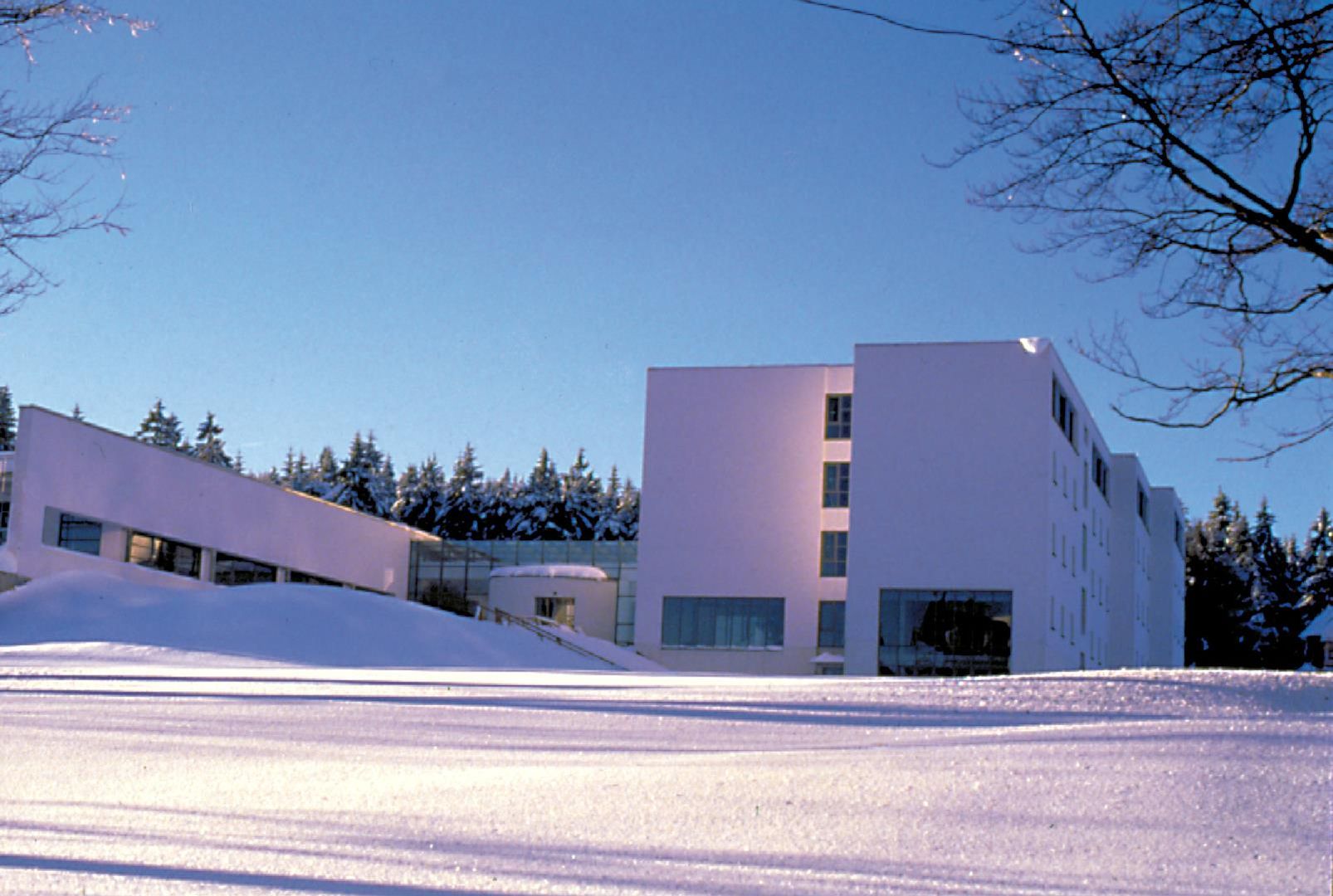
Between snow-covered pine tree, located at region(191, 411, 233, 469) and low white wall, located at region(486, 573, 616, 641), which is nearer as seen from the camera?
low white wall, located at region(486, 573, 616, 641)

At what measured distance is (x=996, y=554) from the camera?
156ft

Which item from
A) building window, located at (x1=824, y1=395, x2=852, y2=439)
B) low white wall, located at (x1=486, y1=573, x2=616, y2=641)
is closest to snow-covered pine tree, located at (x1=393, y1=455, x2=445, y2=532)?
low white wall, located at (x1=486, y1=573, x2=616, y2=641)

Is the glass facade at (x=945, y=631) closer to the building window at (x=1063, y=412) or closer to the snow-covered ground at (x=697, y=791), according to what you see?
the building window at (x=1063, y=412)

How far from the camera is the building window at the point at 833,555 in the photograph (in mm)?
52844

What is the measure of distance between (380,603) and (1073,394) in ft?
93.9

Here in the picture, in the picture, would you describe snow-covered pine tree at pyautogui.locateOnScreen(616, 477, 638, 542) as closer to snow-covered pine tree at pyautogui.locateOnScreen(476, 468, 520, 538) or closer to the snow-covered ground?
snow-covered pine tree at pyautogui.locateOnScreen(476, 468, 520, 538)

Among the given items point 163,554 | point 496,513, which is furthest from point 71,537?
point 496,513

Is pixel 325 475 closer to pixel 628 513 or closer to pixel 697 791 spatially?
pixel 628 513

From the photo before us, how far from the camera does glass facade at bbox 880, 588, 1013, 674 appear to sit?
47.2 metres

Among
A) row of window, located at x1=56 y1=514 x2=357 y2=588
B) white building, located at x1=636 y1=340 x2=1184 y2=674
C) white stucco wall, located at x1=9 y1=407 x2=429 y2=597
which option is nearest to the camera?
white stucco wall, located at x1=9 y1=407 x2=429 y2=597

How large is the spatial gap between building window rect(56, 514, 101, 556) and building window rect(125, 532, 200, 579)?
1319 millimetres

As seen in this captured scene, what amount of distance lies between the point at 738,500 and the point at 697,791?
1805 inches

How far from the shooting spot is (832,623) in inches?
2064

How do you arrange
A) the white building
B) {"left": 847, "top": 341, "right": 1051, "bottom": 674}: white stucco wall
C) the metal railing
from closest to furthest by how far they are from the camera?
the metal railing, {"left": 847, "top": 341, "right": 1051, "bottom": 674}: white stucco wall, the white building
